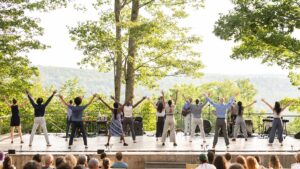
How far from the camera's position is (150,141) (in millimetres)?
21484

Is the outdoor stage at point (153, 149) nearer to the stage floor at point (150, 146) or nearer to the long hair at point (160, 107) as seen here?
the stage floor at point (150, 146)

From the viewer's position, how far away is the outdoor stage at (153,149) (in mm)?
16656

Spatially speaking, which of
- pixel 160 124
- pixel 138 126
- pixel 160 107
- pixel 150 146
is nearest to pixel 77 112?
pixel 150 146

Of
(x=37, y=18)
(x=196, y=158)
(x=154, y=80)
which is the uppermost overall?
(x=37, y=18)

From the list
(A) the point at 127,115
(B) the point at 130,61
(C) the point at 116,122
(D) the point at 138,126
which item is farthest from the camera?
(B) the point at 130,61

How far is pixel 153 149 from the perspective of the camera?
59.3ft

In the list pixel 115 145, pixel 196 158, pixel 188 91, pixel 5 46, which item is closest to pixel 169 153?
pixel 196 158

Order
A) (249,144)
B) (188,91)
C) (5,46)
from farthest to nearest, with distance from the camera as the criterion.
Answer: (188,91), (5,46), (249,144)

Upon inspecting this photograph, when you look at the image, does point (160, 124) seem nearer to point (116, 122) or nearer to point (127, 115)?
point (127, 115)

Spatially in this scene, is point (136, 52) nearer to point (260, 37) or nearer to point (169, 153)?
point (260, 37)

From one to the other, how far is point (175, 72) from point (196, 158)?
537 inches

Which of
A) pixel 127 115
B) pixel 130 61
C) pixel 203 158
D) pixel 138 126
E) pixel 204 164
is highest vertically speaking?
pixel 130 61

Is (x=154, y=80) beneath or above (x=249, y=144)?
above

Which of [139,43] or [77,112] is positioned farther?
[139,43]
